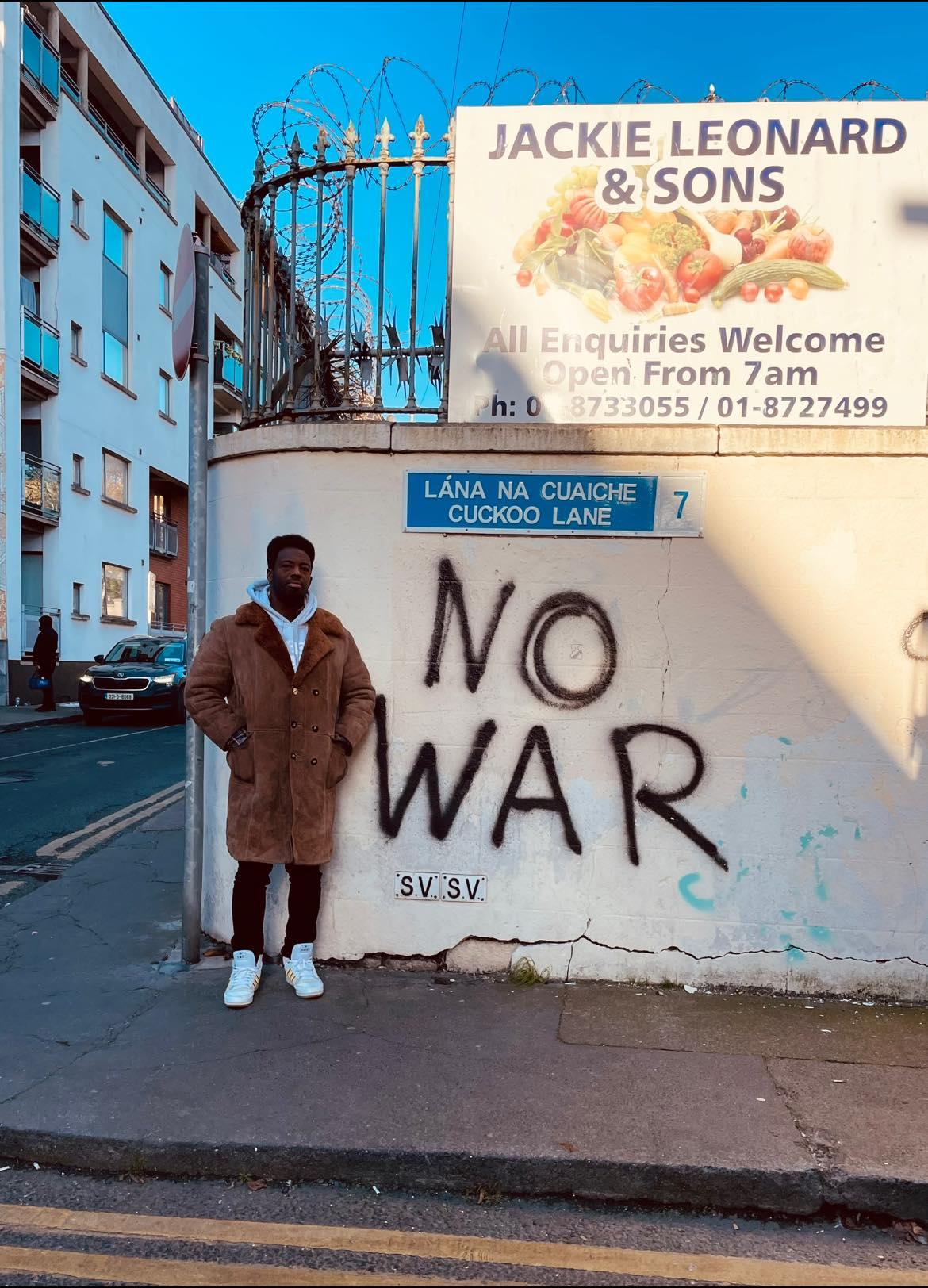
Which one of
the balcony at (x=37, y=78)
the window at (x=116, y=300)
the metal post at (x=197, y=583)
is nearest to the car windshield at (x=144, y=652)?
the window at (x=116, y=300)

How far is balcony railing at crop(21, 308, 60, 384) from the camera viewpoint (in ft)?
65.3

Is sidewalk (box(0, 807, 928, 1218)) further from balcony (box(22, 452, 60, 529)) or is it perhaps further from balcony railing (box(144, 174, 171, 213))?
balcony railing (box(144, 174, 171, 213))

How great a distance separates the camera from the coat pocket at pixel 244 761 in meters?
3.98

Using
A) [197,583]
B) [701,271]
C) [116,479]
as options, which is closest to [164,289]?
[116,479]

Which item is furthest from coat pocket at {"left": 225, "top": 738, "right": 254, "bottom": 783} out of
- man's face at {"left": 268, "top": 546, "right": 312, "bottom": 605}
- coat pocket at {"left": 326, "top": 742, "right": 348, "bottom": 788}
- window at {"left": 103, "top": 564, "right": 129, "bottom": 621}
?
window at {"left": 103, "top": 564, "right": 129, "bottom": 621}

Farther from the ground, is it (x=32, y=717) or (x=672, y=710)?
(x=672, y=710)

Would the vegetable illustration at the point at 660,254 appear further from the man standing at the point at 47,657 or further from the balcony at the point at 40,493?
the balcony at the point at 40,493

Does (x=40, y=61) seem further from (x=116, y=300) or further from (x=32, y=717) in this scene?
(x=32, y=717)

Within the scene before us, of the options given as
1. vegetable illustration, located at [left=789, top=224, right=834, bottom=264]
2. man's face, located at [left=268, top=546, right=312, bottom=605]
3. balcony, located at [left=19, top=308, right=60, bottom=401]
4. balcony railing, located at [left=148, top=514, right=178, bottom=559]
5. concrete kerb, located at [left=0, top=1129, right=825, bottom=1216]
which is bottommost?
concrete kerb, located at [left=0, top=1129, right=825, bottom=1216]

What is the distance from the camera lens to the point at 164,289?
2823cm

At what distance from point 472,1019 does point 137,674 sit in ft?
42.7

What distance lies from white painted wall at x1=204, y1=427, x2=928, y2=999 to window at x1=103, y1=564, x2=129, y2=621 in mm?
21679

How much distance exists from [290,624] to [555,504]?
1296 mm

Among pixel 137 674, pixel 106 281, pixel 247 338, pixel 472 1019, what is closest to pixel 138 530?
pixel 106 281
